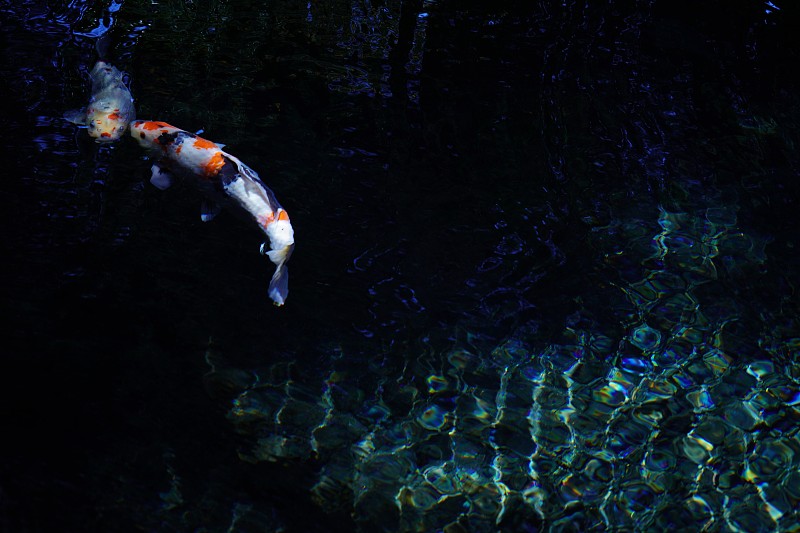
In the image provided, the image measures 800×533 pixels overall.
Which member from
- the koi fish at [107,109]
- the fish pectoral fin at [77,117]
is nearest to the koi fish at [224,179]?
the koi fish at [107,109]

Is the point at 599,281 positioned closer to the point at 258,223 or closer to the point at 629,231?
the point at 629,231

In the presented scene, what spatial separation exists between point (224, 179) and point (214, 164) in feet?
0.40

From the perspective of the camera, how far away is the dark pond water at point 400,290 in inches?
162

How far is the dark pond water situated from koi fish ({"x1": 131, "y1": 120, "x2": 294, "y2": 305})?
519 mm

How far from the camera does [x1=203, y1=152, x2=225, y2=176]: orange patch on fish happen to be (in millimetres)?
4445

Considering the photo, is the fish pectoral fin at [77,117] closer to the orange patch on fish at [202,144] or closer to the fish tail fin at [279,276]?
the orange patch on fish at [202,144]

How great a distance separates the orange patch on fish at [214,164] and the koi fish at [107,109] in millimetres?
1301

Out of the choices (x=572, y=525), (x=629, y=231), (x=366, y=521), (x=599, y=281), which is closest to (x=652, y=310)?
(x=599, y=281)

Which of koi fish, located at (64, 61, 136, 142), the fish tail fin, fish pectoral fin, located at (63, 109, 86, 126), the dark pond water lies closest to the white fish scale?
the fish tail fin

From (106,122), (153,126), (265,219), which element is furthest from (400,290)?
(106,122)

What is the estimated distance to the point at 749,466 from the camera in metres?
4.38

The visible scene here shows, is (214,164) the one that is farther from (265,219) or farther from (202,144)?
(265,219)

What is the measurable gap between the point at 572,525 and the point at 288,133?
12.2ft

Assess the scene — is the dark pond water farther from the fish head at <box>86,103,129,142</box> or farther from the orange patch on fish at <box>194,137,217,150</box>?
the orange patch on fish at <box>194,137,217,150</box>
